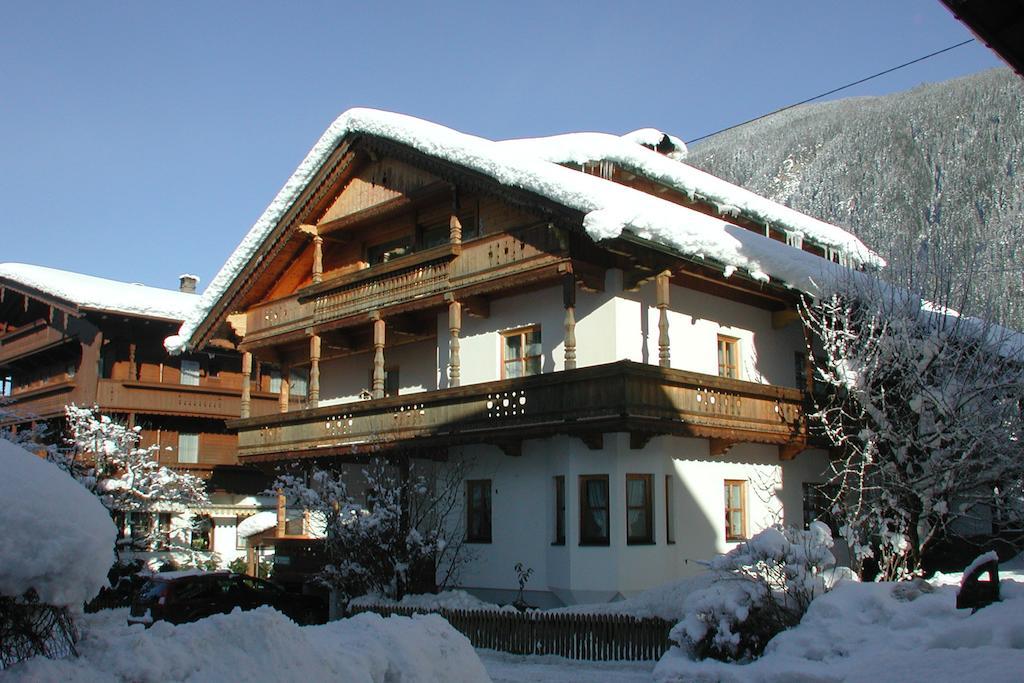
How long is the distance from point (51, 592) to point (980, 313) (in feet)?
72.9

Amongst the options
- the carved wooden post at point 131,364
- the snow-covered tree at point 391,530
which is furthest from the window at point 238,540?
the snow-covered tree at point 391,530

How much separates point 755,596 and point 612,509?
22.2ft

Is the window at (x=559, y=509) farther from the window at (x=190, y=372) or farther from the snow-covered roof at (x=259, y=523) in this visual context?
Result: the window at (x=190, y=372)

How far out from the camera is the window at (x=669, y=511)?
69.2ft

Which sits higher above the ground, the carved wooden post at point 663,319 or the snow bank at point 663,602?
the carved wooden post at point 663,319

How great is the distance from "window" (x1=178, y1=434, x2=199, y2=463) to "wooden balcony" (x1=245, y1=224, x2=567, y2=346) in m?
9.12

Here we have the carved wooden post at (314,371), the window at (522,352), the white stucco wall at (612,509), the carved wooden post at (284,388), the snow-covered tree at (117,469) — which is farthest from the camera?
the carved wooden post at (284,388)

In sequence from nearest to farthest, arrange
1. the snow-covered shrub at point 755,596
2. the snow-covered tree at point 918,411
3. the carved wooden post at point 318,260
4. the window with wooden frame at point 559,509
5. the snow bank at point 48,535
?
the snow bank at point 48,535 < the snow-covered shrub at point 755,596 < the snow-covered tree at point 918,411 < the window with wooden frame at point 559,509 < the carved wooden post at point 318,260

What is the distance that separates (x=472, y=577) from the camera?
22984 millimetres

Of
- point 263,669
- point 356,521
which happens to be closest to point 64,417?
point 356,521

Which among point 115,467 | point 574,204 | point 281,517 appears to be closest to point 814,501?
point 574,204

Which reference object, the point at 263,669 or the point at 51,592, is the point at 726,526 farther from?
the point at 51,592

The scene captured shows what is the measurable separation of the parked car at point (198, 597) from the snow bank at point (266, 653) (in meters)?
12.2

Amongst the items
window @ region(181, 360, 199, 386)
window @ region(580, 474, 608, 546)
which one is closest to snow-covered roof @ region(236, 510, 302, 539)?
window @ region(181, 360, 199, 386)
